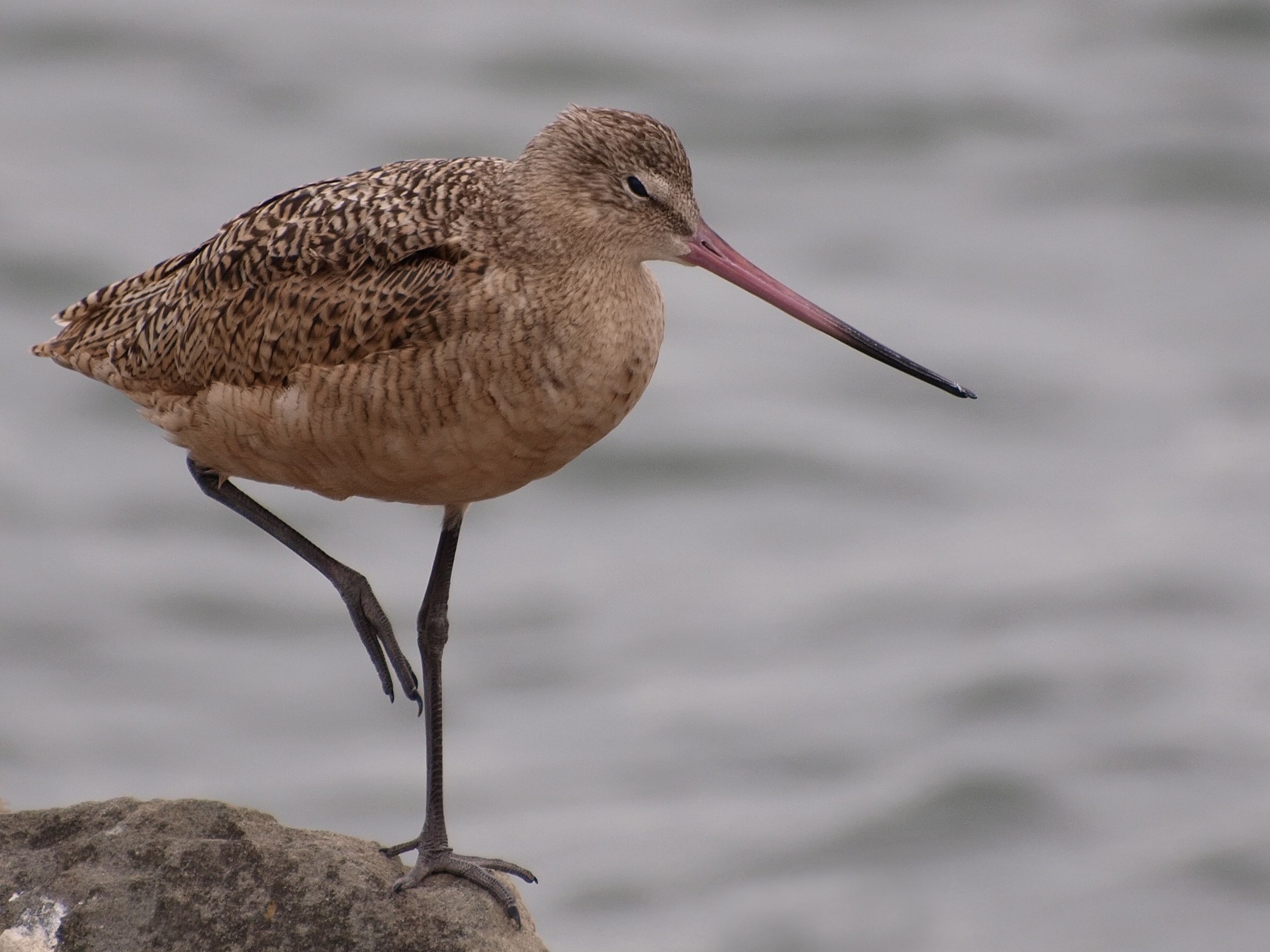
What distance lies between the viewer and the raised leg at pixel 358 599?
20.2 ft

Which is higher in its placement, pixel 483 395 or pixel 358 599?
pixel 483 395

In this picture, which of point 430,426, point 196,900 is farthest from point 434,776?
point 430,426

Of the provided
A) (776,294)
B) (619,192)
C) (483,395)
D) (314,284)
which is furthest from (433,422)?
(776,294)

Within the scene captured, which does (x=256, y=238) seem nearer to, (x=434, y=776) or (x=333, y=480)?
(x=333, y=480)

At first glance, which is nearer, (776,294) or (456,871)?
(776,294)

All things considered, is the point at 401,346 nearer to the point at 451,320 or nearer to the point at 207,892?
the point at 451,320

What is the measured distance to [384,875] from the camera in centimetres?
573

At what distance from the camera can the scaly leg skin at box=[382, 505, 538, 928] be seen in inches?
231

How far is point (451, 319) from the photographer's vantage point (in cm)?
546

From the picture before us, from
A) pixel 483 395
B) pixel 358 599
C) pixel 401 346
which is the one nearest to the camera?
pixel 483 395

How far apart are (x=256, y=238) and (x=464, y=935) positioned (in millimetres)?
2262

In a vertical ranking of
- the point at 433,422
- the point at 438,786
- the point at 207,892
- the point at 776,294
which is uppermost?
the point at 776,294

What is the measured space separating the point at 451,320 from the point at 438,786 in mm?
1642

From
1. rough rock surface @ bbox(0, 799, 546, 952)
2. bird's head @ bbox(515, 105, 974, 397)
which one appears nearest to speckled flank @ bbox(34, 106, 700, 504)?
bird's head @ bbox(515, 105, 974, 397)
